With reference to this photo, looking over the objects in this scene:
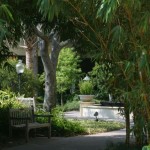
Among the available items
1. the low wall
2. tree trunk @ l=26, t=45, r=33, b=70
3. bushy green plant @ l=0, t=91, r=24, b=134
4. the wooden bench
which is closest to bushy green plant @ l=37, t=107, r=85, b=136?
the wooden bench

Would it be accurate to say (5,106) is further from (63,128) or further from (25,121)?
(63,128)

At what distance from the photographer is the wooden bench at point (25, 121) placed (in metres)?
11.1

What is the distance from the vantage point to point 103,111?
18438 millimetres

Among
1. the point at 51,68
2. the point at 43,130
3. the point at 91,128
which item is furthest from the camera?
the point at 51,68

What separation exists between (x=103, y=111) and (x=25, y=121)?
24.8 feet

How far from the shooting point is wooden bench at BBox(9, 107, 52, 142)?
1109 centimetres

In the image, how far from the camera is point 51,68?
15.1 meters

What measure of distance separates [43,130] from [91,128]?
2.13 m

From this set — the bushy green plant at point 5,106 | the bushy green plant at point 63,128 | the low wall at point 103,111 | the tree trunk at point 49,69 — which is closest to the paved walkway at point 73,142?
the bushy green plant at point 63,128

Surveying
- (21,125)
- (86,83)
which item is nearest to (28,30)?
(21,125)

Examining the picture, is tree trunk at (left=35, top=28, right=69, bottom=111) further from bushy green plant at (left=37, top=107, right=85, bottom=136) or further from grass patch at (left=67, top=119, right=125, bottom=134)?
bushy green plant at (left=37, top=107, right=85, bottom=136)

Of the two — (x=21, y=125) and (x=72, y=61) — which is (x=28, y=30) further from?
(x=72, y=61)

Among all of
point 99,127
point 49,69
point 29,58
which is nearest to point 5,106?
point 49,69

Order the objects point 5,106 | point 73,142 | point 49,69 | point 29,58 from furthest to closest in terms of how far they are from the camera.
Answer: point 29,58
point 49,69
point 5,106
point 73,142
